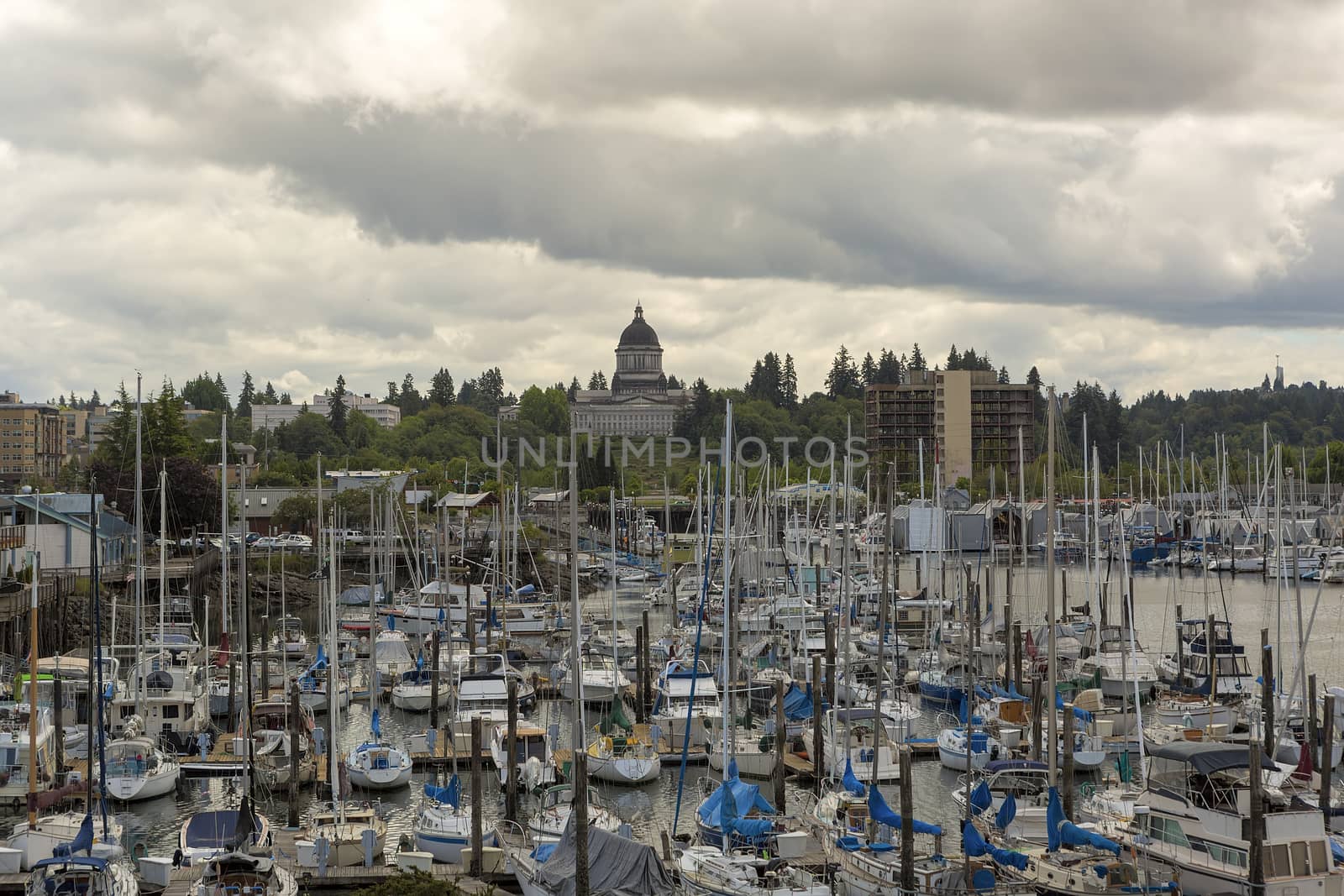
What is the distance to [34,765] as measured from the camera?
3269 cm

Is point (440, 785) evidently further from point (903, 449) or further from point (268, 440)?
point (268, 440)

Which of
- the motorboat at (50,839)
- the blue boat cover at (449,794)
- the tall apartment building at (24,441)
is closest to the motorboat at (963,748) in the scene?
the blue boat cover at (449,794)

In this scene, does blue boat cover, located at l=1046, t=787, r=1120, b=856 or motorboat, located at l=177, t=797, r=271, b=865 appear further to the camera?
motorboat, located at l=177, t=797, r=271, b=865

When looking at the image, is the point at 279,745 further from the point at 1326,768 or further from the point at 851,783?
the point at 1326,768

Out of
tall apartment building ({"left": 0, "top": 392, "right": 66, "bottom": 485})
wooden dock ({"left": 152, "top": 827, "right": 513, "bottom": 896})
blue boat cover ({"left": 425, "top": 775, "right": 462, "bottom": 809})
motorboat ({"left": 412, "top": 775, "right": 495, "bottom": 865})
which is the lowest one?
wooden dock ({"left": 152, "top": 827, "right": 513, "bottom": 896})

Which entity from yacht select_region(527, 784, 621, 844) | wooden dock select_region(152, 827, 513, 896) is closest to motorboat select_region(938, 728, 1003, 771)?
yacht select_region(527, 784, 621, 844)

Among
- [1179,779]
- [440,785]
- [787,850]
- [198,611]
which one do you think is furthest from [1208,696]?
[198,611]

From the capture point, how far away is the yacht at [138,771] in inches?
1460

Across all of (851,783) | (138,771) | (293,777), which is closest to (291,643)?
(138,771)

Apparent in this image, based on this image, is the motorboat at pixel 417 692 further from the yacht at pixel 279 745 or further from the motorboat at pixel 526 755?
the motorboat at pixel 526 755

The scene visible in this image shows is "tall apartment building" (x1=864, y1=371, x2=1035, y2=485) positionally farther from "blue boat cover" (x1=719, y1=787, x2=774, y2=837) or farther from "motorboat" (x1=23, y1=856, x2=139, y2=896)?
"motorboat" (x1=23, y1=856, x2=139, y2=896)

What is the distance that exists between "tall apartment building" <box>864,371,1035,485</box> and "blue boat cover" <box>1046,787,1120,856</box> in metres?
133

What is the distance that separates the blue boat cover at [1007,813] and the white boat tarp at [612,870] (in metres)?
7.09

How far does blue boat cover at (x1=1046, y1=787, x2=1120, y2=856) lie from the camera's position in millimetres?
27000
